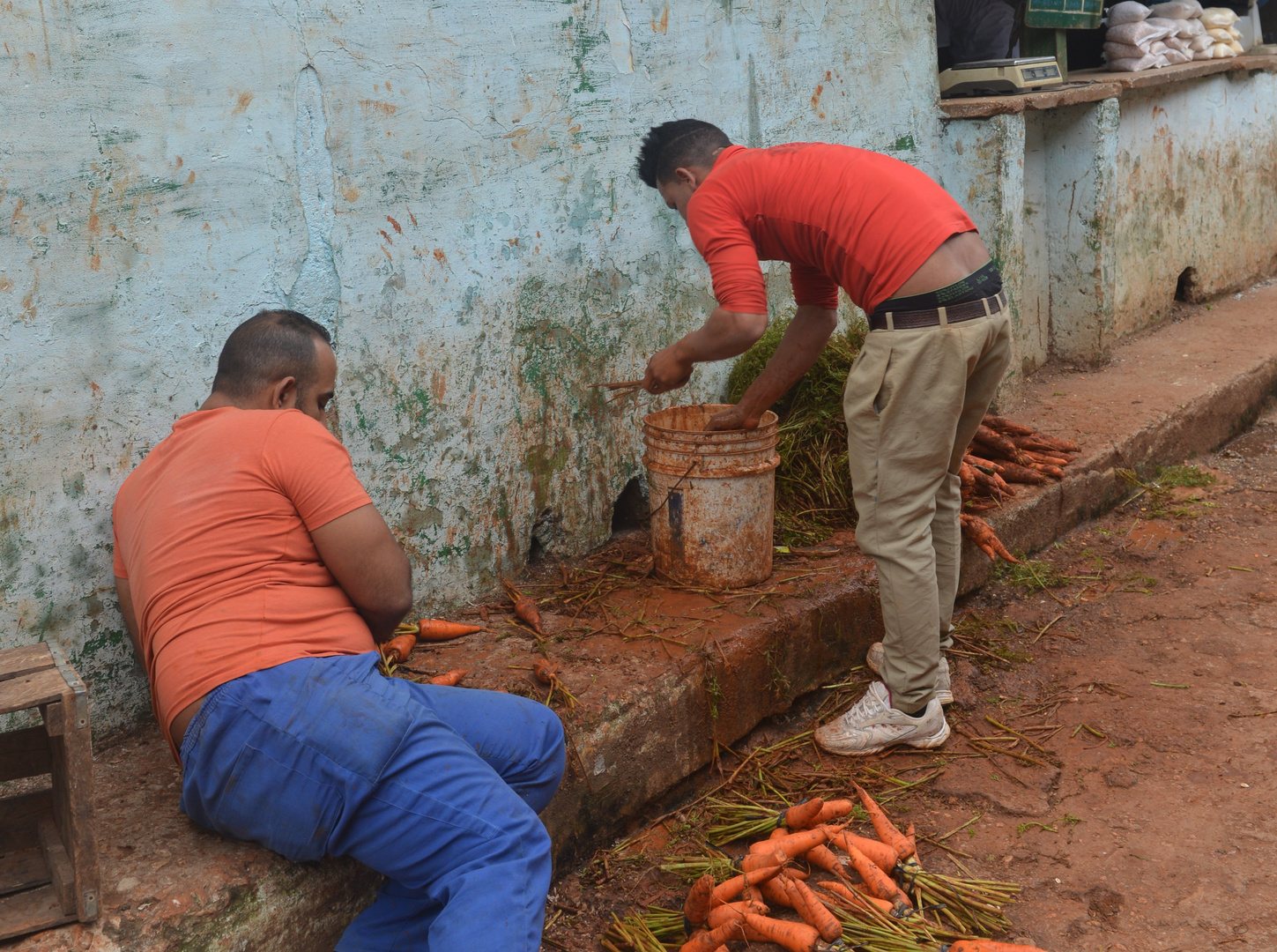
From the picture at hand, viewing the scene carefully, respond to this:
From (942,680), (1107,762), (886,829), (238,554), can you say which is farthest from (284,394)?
(1107,762)

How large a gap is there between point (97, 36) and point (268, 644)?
1.65m

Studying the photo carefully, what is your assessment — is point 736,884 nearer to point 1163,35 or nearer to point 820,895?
point 820,895

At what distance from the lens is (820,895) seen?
9.08 ft

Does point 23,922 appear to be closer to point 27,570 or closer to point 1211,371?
point 27,570

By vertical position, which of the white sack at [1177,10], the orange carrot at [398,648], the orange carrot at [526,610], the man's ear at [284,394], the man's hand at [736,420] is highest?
the white sack at [1177,10]

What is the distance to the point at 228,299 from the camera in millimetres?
3078

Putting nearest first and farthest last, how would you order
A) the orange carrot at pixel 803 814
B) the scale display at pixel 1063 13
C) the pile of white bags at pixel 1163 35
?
the orange carrot at pixel 803 814 < the scale display at pixel 1063 13 < the pile of white bags at pixel 1163 35

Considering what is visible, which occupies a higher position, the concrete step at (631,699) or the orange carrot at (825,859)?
the concrete step at (631,699)

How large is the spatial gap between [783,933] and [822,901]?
19 centimetres

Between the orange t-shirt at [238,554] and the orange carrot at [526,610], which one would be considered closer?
the orange t-shirt at [238,554]

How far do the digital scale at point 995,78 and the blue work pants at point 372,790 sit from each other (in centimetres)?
505

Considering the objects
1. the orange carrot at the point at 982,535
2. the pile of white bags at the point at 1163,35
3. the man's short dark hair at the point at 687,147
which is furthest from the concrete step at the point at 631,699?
the pile of white bags at the point at 1163,35

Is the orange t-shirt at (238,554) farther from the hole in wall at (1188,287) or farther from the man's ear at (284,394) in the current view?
the hole in wall at (1188,287)

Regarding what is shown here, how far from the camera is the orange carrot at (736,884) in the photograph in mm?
2730
